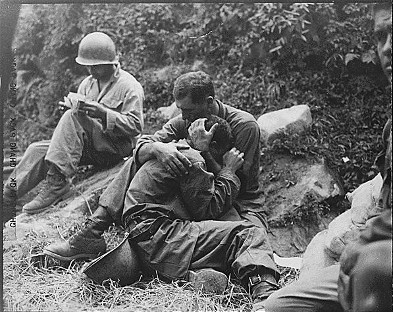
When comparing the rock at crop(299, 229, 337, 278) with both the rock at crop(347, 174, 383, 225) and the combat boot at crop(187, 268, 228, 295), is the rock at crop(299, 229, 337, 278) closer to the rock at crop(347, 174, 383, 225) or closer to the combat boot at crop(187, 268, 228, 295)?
the rock at crop(347, 174, 383, 225)

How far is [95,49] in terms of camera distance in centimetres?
507

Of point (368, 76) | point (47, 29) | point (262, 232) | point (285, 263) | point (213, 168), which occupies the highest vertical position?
point (47, 29)

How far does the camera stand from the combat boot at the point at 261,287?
13.9 ft

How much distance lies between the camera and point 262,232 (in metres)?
4.47

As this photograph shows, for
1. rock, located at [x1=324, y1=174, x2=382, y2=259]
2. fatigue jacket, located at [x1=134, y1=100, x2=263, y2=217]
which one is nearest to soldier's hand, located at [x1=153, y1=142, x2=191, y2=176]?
fatigue jacket, located at [x1=134, y1=100, x2=263, y2=217]

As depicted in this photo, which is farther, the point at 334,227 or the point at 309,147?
the point at 309,147

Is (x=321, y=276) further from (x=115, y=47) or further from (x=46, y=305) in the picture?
(x=115, y=47)

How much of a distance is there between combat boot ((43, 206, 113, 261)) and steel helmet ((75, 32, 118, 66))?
3.48ft

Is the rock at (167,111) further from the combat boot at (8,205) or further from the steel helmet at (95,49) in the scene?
the combat boot at (8,205)

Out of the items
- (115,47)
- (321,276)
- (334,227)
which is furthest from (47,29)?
(321,276)

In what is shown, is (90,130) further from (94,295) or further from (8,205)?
(94,295)

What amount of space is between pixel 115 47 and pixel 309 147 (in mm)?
1529

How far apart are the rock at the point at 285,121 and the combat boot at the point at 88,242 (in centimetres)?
135

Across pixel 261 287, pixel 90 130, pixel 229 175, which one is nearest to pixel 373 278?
pixel 261 287
